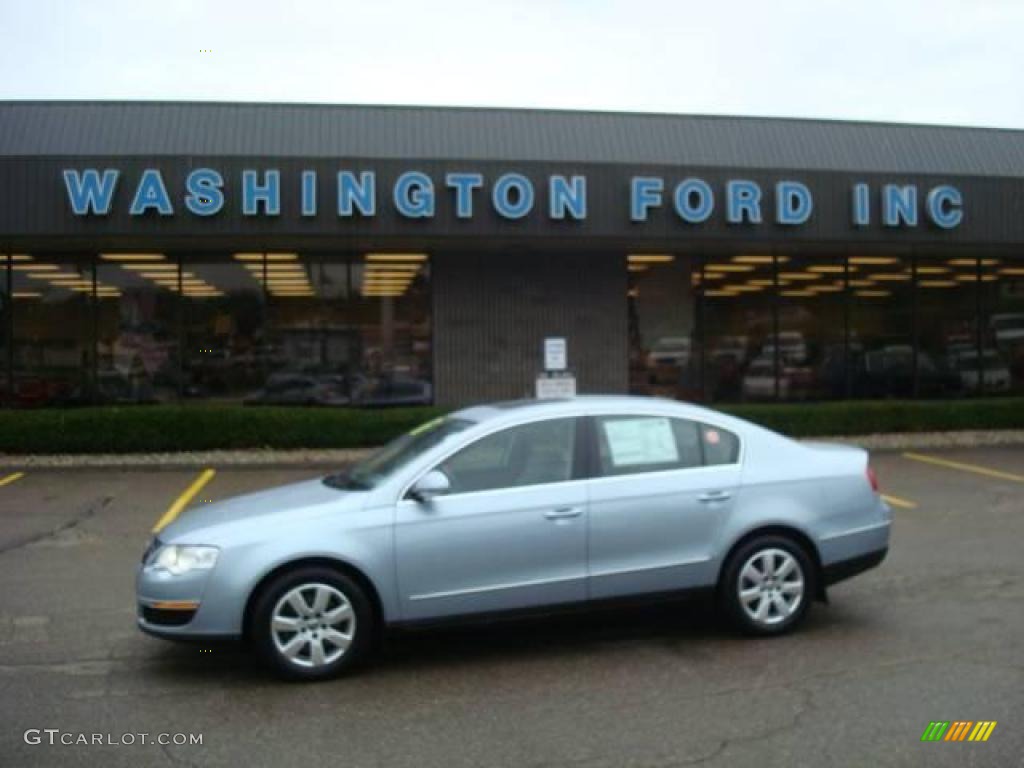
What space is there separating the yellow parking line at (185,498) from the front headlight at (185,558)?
4631 mm

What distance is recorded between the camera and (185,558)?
548cm

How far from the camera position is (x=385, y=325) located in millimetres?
18266

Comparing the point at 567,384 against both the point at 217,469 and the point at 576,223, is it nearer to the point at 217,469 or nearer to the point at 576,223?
the point at 576,223

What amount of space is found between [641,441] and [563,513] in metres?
0.72

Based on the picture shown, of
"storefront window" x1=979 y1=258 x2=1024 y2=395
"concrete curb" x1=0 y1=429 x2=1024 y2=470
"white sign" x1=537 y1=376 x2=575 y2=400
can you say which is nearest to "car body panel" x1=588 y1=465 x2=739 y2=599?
"white sign" x1=537 y1=376 x2=575 y2=400

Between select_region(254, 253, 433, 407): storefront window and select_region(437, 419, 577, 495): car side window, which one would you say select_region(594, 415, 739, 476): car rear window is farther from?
select_region(254, 253, 433, 407): storefront window

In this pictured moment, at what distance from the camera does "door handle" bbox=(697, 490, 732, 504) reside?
6098mm

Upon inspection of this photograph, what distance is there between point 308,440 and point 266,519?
34.9ft

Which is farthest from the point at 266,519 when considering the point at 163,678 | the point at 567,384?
the point at 567,384

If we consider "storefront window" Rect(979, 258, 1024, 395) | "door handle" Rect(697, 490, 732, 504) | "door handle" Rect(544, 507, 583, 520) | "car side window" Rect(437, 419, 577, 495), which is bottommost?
"door handle" Rect(544, 507, 583, 520)

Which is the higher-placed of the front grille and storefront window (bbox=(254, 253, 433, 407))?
storefront window (bbox=(254, 253, 433, 407))

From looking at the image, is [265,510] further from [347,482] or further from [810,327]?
[810,327]

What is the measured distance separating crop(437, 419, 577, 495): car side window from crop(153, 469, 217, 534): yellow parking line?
16.8 ft

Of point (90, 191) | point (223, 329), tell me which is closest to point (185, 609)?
point (90, 191)
